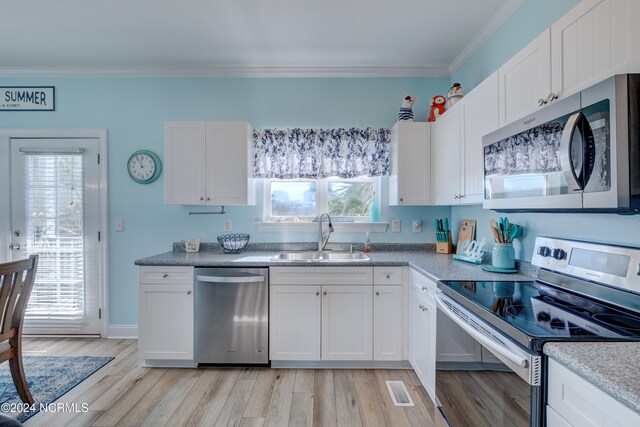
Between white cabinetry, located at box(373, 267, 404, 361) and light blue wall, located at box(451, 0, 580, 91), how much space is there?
1790mm

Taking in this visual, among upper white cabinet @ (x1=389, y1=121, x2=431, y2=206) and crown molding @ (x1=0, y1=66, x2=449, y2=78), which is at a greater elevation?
crown molding @ (x1=0, y1=66, x2=449, y2=78)

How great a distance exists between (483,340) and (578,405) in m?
0.42

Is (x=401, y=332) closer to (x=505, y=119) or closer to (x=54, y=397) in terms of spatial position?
(x=505, y=119)

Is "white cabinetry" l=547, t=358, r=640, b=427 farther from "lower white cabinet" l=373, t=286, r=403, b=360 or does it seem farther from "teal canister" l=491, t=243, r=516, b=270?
"lower white cabinet" l=373, t=286, r=403, b=360

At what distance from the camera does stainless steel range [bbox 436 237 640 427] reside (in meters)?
1.04

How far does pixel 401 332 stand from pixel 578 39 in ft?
6.83

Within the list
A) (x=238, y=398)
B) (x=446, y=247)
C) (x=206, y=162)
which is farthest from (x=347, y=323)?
(x=206, y=162)

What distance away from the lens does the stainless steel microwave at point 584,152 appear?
992 mm

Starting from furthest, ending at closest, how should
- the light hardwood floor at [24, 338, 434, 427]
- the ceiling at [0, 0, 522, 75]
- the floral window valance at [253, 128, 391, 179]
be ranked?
1. the floral window valance at [253, 128, 391, 179]
2. the ceiling at [0, 0, 522, 75]
3. the light hardwood floor at [24, 338, 434, 427]

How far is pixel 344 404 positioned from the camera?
2076mm

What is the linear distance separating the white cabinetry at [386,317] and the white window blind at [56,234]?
2.89 meters

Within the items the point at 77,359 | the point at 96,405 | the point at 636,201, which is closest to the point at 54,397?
the point at 96,405

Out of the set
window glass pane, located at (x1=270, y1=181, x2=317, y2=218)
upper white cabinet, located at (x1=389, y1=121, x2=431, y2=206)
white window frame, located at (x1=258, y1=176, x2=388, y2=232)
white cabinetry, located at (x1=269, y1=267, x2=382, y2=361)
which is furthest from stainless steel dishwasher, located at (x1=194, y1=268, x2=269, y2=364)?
upper white cabinet, located at (x1=389, y1=121, x2=431, y2=206)

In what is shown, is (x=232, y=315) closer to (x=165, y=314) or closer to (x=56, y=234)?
(x=165, y=314)
